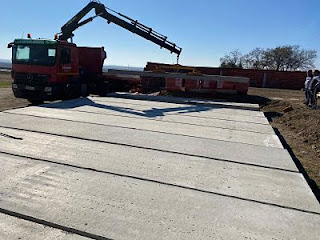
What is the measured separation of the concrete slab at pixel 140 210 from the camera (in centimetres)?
256

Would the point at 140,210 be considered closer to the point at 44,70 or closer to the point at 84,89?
the point at 44,70

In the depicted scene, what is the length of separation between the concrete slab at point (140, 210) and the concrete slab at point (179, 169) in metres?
0.25

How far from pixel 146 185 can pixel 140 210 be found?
24.1 inches

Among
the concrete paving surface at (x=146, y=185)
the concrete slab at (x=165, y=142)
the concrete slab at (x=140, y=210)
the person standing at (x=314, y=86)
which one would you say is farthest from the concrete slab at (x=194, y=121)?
the concrete slab at (x=140, y=210)

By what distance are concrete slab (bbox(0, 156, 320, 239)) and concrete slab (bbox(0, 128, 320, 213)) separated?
250 mm

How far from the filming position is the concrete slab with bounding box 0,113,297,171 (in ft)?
15.4

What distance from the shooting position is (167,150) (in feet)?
16.0

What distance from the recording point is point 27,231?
8.01 ft

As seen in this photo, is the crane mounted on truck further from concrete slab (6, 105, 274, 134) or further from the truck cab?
concrete slab (6, 105, 274, 134)

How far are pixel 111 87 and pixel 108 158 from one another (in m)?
10.9

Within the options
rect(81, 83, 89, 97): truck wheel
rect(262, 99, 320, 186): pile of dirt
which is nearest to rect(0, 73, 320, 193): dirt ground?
rect(262, 99, 320, 186): pile of dirt

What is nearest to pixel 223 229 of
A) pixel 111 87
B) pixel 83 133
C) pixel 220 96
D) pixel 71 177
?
pixel 71 177

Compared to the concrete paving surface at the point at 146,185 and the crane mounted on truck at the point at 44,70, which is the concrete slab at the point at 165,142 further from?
the crane mounted on truck at the point at 44,70

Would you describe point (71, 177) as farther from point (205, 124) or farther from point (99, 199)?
point (205, 124)
